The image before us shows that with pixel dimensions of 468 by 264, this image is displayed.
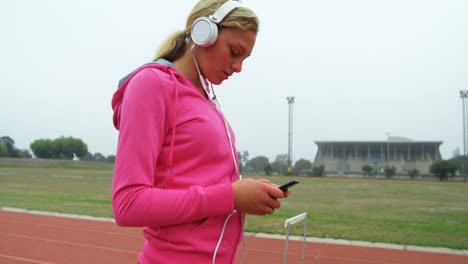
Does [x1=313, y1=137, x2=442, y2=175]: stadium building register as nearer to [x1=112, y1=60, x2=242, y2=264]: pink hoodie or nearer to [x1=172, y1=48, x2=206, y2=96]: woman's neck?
[x1=172, y1=48, x2=206, y2=96]: woman's neck

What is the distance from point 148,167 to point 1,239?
309 inches

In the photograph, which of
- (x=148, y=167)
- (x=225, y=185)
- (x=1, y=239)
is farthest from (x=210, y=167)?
(x=1, y=239)

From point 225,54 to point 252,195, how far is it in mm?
465

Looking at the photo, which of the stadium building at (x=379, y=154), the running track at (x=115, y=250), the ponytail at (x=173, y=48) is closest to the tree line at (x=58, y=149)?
the stadium building at (x=379, y=154)

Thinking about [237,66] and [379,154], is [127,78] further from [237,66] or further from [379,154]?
[379,154]

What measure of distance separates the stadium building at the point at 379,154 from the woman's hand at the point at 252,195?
70.3 metres

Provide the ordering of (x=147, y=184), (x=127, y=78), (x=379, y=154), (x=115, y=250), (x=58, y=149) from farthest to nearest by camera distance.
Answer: (x=58, y=149), (x=379, y=154), (x=115, y=250), (x=127, y=78), (x=147, y=184)

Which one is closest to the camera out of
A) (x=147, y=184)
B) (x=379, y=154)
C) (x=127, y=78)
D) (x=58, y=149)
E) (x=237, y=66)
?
(x=147, y=184)

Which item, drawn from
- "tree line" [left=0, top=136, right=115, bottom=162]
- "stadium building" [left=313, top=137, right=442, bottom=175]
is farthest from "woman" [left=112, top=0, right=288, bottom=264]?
"tree line" [left=0, top=136, right=115, bottom=162]

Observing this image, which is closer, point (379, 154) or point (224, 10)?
point (224, 10)

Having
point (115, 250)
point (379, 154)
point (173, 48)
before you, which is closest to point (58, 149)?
point (379, 154)

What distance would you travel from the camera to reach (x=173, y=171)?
104cm

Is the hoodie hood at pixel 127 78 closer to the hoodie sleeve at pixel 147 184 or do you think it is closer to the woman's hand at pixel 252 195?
the hoodie sleeve at pixel 147 184

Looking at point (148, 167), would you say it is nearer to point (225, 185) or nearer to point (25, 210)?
point (225, 185)
